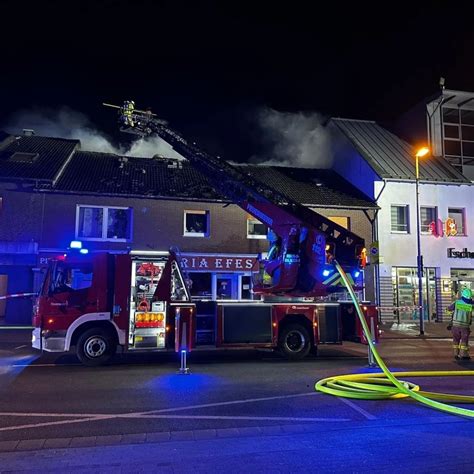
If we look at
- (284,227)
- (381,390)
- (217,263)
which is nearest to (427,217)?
(217,263)

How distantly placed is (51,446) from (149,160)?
20.4 metres

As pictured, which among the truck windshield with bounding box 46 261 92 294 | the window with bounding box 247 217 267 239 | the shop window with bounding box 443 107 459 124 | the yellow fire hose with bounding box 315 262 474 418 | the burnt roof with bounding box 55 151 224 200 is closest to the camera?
the yellow fire hose with bounding box 315 262 474 418

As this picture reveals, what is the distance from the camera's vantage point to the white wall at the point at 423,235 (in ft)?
73.0

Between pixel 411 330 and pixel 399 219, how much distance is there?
6129mm

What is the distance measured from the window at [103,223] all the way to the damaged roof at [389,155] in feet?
40.0

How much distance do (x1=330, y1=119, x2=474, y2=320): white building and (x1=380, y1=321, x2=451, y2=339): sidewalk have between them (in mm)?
950

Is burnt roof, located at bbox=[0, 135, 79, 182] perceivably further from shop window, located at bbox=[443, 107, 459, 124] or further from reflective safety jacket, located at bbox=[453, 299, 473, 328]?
shop window, located at bbox=[443, 107, 459, 124]

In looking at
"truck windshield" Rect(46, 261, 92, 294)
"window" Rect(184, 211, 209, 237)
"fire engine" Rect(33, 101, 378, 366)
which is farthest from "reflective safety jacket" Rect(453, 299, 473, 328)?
"window" Rect(184, 211, 209, 237)

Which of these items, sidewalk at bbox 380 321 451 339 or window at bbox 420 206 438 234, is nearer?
sidewalk at bbox 380 321 451 339

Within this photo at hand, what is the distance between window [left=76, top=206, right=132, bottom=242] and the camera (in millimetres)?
19891

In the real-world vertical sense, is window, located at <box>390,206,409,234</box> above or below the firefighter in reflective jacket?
above

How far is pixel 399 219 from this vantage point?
2292 cm

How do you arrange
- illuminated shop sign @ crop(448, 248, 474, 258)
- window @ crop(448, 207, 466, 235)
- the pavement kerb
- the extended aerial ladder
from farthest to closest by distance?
window @ crop(448, 207, 466, 235) < illuminated shop sign @ crop(448, 248, 474, 258) < the extended aerial ladder < the pavement kerb

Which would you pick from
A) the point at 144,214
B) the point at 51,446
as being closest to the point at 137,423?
the point at 51,446
